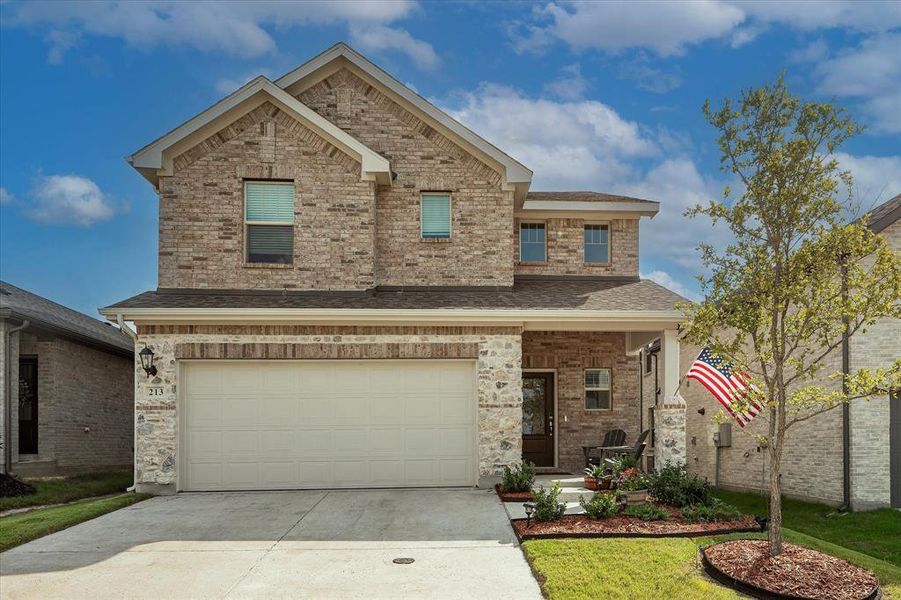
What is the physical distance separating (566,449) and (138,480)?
8.36m

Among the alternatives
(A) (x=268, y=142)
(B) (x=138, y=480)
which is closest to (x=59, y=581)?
(B) (x=138, y=480)

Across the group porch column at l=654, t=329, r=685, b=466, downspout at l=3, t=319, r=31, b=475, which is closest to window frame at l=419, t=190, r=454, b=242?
porch column at l=654, t=329, r=685, b=466

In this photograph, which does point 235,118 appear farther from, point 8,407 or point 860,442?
point 860,442

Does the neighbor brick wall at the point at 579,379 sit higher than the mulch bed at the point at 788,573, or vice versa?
the neighbor brick wall at the point at 579,379

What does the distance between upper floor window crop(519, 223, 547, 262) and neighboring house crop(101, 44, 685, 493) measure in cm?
59

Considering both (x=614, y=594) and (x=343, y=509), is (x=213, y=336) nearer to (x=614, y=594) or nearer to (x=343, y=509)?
(x=343, y=509)

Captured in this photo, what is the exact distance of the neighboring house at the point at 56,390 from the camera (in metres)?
14.1

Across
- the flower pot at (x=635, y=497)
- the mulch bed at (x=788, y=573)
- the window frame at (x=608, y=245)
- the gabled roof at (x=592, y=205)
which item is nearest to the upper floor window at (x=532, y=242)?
the gabled roof at (x=592, y=205)

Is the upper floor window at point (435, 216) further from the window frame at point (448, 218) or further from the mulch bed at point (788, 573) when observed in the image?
the mulch bed at point (788, 573)

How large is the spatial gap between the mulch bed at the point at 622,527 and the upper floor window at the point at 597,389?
19.9ft

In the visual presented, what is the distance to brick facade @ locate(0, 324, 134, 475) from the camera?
15008mm

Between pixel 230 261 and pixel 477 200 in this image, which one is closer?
pixel 230 261

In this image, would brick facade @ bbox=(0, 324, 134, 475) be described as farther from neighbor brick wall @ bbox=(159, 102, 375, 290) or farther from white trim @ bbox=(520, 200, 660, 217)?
white trim @ bbox=(520, 200, 660, 217)

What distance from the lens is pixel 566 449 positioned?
619 inches
